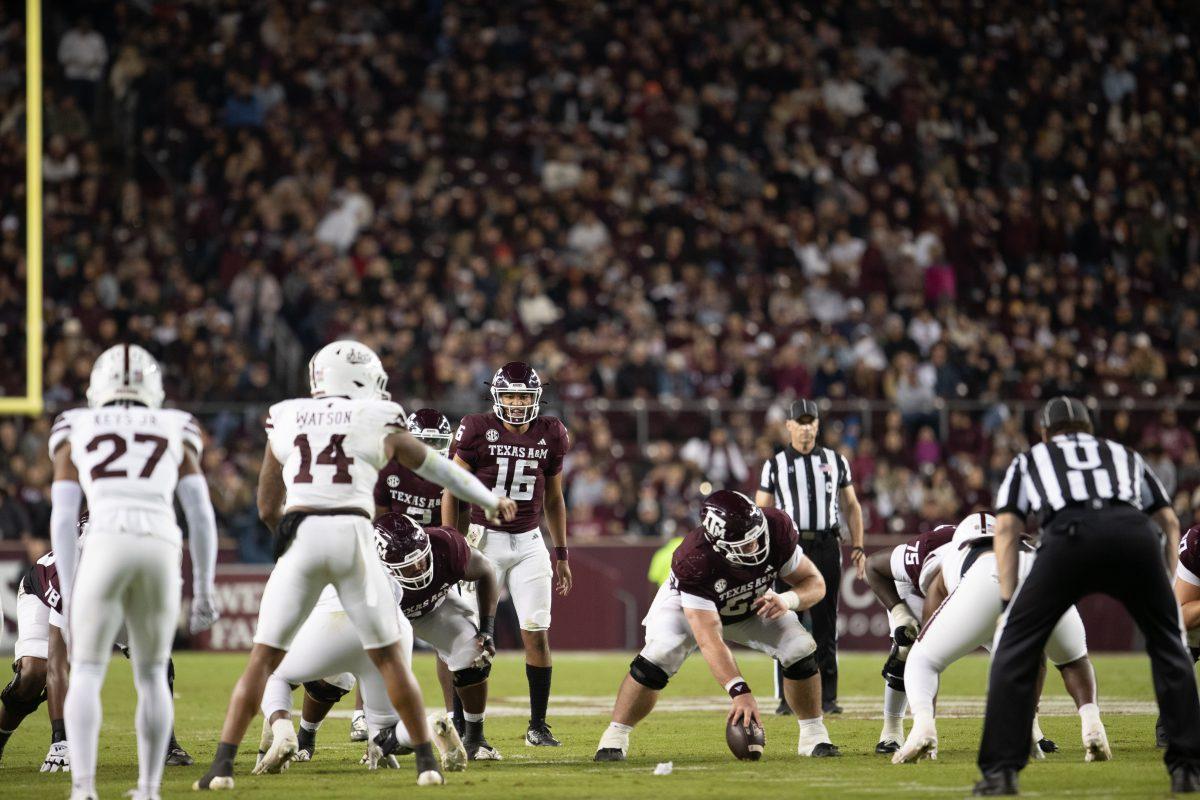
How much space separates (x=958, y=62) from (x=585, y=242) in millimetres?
6359

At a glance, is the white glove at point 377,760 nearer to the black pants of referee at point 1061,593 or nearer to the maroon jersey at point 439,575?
the maroon jersey at point 439,575

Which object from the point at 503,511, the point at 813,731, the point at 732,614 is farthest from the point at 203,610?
the point at 813,731

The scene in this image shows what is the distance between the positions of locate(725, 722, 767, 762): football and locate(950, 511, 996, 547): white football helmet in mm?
1322

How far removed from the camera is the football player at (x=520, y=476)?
31.6ft

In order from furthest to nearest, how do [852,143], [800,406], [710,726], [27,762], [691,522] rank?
[852,143] < [691,522] < [800,406] < [710,726] < [27,762]

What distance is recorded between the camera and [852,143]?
2216cm

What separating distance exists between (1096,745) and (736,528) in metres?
1.91

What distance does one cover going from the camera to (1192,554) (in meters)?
9.16

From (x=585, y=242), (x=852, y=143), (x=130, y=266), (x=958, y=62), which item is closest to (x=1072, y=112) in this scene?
(x=958, y=62)

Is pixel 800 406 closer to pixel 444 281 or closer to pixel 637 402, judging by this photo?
pixel 637 402

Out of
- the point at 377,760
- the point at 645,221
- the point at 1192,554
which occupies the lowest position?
the point at 377,760

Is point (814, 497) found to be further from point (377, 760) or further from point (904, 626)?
point (377, 760)

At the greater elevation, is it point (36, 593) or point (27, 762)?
point (36, 593)

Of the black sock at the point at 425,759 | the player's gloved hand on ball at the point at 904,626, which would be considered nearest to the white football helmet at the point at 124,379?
the black sock at the point at 425,759
